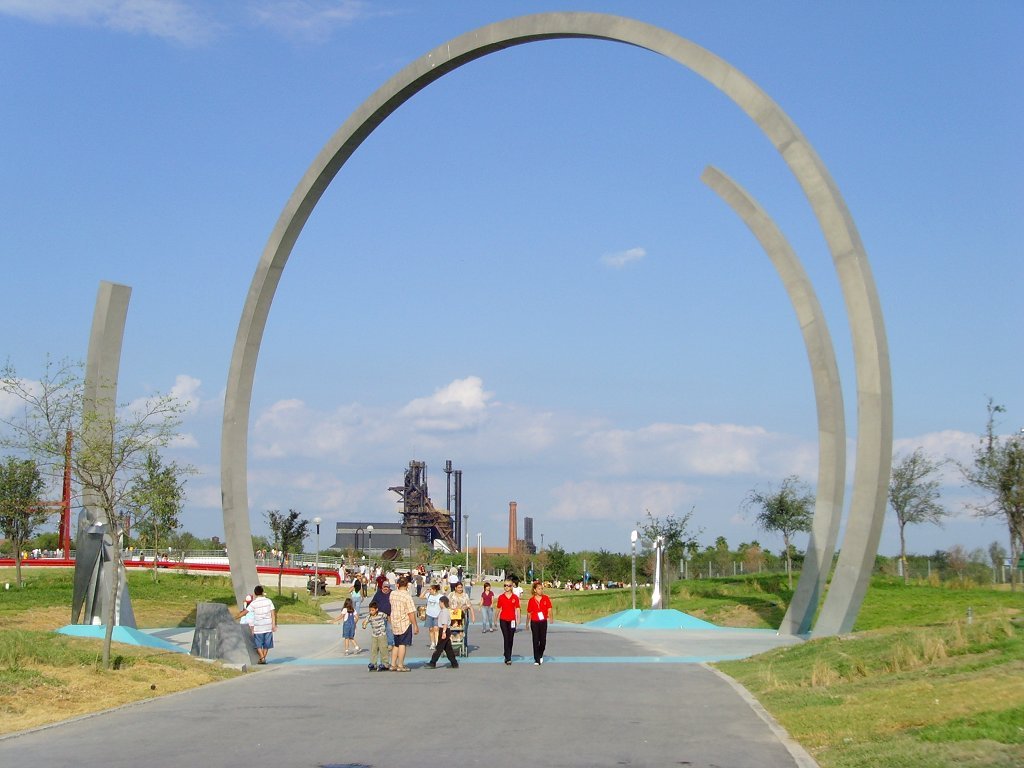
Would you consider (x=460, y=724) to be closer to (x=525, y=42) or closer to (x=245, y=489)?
(x=525, y=42)

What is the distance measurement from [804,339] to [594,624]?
1218cm

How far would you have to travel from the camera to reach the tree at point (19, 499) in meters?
39.2

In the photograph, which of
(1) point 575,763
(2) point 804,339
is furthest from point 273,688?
(2) point 804,339

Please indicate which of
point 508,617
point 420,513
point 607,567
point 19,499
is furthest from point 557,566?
point 508,617

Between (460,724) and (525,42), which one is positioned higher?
(525,42)

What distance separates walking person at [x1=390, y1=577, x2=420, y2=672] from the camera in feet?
62.1

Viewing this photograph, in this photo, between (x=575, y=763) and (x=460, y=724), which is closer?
(x=575, y=763)

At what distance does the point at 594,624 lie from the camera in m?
36.0

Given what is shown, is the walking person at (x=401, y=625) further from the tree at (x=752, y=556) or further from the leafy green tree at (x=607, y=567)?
the leafy green tree at (x=607, y=567)

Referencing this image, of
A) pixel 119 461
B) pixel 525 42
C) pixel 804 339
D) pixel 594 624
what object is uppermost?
pixel 525 42

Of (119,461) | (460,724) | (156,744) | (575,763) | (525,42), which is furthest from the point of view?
(525,42)

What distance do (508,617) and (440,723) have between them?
346 inches

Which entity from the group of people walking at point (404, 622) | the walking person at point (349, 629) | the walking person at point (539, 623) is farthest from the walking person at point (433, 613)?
the walking person at point (349, 629)

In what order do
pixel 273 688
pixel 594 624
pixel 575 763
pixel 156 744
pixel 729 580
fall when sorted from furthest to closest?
1. pixel 729 580
2. pixel 594 624
3. pixel 273 688
4. pixel 156 744
5. pixel 575 763
